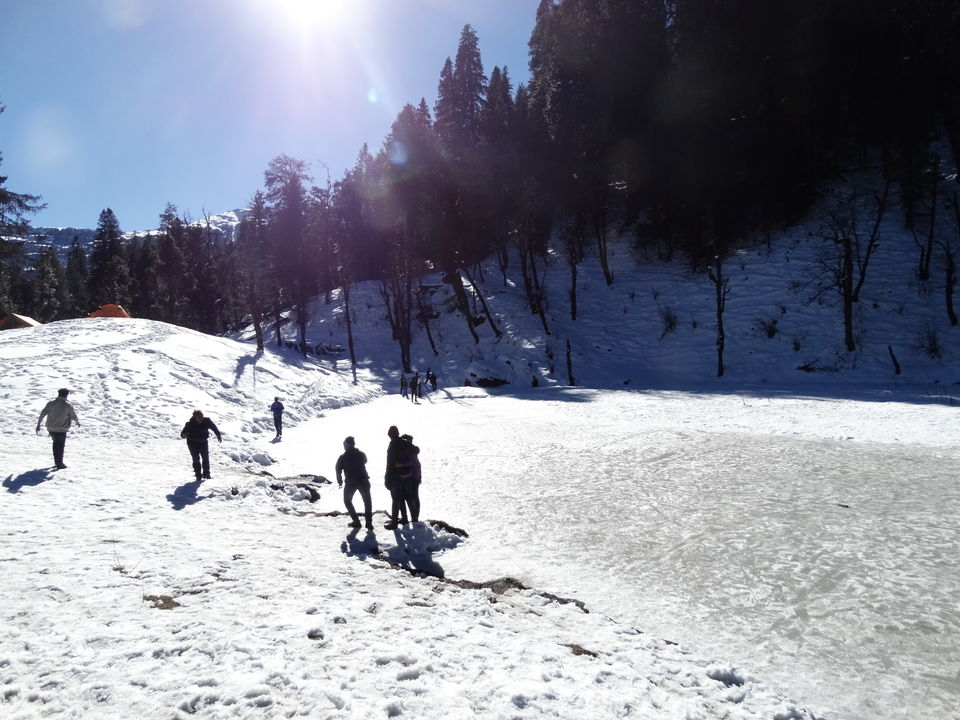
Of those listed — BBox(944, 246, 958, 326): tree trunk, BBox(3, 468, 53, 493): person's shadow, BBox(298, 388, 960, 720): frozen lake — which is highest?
BBox(944, 246, 958, 326): tree trunk

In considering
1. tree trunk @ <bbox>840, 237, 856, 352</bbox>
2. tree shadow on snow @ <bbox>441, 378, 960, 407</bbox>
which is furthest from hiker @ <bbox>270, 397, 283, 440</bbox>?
tree trunk @ <bbox>840, 237, 856, 352</bbox>

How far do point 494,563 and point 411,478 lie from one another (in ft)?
8.55

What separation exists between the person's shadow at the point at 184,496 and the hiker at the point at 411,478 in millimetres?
4979

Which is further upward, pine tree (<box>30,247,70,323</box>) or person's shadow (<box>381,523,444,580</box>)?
pine tree (<box>30,247,70,323</box>)

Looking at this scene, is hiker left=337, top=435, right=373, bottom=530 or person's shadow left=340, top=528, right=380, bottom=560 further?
hiker left=337, top=435, right=373, bottom=530

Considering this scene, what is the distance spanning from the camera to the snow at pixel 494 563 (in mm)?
5180

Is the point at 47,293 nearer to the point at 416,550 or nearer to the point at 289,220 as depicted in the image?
the point at 289,220

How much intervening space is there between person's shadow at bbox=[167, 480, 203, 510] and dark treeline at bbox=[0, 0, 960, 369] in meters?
27.3

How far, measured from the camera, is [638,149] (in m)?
45.5

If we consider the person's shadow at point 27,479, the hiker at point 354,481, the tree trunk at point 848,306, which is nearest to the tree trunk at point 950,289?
the tree trunk at point 848,306

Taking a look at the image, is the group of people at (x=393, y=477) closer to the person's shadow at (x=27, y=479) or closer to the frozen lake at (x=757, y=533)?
the frozen lake at (x=757, y=533)

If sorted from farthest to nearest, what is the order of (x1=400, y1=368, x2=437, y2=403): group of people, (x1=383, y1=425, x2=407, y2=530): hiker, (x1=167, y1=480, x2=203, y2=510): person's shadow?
(x1=400, y1=368, x2=437, y2=403): group of people < (x1=167, y1=480, x2=203, y2=510): person's shadow < (x1=383, y1=425, x2=407, y2=530): hiker

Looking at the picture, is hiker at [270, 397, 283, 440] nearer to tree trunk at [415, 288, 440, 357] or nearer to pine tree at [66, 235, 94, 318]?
tree trunk at [415, 288, 440, 357]

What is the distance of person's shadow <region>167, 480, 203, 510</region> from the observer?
1151 centimetres
